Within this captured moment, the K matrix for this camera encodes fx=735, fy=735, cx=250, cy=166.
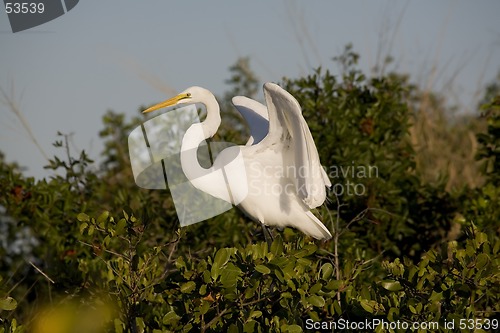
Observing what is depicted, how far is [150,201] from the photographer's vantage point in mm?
5359

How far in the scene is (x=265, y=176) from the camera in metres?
4.26

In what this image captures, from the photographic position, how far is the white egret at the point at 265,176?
3914 millimetres

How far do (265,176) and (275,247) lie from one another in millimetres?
1321

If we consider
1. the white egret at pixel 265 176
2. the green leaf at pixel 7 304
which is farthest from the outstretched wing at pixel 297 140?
the green leaf at pixel 7 304

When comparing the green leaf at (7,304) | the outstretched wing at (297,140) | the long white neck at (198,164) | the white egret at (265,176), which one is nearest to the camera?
the green leaf at (7,304)

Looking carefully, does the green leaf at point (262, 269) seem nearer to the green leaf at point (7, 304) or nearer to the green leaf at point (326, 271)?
the green leaf at point (326, 271)

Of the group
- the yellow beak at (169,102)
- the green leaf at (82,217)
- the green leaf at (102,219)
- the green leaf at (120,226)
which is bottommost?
the green leaf at (120,226)

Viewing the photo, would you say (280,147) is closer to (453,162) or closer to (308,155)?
(308,155)

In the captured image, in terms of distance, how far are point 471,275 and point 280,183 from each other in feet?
5.15

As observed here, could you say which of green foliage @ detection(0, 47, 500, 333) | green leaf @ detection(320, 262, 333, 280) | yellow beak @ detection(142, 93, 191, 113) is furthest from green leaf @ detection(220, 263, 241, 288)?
yellow beak @ detection(142, 93, 191, 113)

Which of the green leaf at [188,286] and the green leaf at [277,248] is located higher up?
the green leaf at [277,248]

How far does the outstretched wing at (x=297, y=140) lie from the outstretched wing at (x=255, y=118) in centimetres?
62

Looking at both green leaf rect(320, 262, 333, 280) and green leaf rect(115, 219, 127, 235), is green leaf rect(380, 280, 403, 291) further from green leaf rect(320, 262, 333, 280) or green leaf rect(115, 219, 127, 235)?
green leaf rect(115, 219, 127, 235)

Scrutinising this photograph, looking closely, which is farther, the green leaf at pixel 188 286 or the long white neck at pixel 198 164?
the long white neck at pixel 198 164
